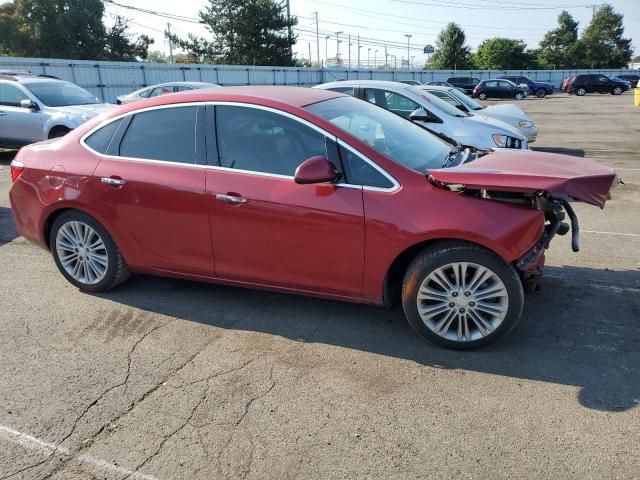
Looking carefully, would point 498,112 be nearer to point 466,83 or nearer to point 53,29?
point 466,83

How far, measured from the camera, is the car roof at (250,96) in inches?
162

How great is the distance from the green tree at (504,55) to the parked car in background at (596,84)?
80.0ft

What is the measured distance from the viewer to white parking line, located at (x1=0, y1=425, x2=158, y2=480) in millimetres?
2676

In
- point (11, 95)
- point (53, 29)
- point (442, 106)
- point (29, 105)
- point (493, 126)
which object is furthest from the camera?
point (53, 29)

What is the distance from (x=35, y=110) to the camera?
1141cm

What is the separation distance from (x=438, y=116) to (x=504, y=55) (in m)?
62.4

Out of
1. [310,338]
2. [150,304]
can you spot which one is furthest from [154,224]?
[310,338]

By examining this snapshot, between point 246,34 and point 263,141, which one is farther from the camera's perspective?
point 246,34

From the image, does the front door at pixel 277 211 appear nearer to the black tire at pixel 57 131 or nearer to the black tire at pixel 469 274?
the black tire at pixel 469 274

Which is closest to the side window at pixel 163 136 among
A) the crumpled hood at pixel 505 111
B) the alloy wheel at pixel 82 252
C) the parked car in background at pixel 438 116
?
the alloy wheel at pixel 82 252

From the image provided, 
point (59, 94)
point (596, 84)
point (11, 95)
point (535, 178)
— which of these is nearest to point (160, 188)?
point (535, 178)

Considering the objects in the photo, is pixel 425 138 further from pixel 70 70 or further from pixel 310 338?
pixel 70 70

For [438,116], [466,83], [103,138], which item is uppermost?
[103,138]

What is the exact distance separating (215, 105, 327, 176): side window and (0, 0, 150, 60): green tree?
168 feet
